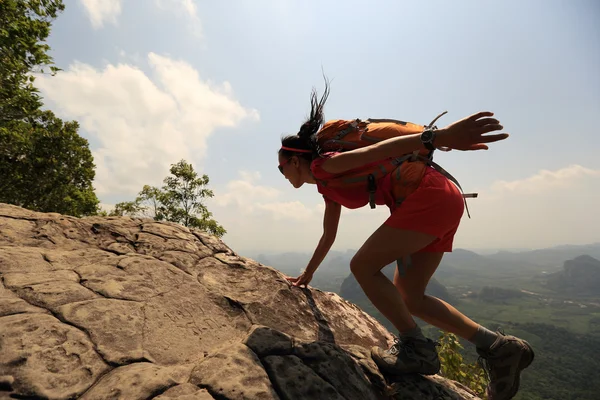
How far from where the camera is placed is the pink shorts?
295 cm

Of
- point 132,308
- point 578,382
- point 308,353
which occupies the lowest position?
point 578,382

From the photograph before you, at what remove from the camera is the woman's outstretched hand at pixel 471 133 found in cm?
242

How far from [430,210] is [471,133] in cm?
85

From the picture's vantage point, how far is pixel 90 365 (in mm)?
2119

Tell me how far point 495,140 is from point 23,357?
3838mm

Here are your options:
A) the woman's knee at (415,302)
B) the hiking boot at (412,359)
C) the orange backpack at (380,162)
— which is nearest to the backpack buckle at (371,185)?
the orange backpack at (380,162)

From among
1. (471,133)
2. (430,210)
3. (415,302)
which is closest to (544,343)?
(415,302)

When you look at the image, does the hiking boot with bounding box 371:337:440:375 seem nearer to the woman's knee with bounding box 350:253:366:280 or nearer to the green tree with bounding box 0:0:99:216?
the woman's knee with bounding box 350:253:366:280

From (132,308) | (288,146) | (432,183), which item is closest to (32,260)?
A: (132,308)

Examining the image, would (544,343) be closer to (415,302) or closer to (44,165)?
(415,302)

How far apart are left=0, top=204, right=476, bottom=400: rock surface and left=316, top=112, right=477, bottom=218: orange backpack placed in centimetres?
176

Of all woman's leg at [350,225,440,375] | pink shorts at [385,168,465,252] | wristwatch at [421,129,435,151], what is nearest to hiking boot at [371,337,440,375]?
woman's leg at [350,225,440,375]

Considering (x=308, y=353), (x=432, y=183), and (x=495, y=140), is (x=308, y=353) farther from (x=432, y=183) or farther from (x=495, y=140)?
(x=495, y=140)

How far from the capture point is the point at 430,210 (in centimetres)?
295
